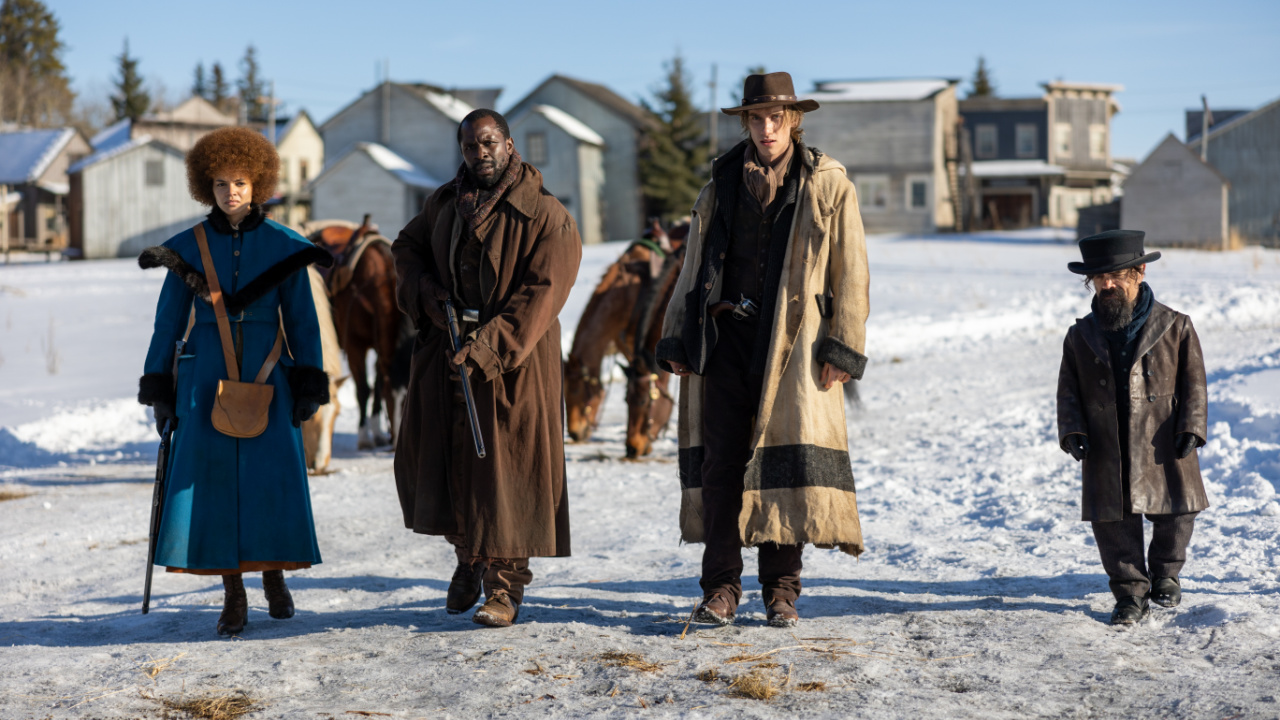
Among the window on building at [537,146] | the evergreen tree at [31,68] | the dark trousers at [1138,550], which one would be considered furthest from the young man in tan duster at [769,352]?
the evergreen tree at [31,68]

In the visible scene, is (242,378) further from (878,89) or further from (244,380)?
(878,89)

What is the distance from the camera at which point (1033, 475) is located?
7.27 m

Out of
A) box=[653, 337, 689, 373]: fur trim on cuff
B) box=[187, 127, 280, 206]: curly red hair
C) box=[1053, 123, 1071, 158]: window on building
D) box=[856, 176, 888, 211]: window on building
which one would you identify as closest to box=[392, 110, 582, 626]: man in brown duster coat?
box=[653, 337, 689, 373]: fur trim on cuff

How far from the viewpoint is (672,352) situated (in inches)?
170

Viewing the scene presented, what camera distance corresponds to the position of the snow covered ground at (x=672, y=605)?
3.43 metres

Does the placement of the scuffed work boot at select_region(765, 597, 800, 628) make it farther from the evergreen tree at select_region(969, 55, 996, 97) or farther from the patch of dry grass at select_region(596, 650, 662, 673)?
the evergreen tree at select_region(969, 55, 996, 97)

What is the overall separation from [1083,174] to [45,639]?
158ft

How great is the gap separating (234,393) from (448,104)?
4338cm

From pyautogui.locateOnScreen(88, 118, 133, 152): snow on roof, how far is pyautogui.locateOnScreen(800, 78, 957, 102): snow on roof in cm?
2728

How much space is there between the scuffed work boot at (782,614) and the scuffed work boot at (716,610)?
0.44 ft

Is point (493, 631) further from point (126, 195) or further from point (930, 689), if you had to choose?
point (126, 195)

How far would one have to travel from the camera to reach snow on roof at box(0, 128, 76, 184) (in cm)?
4675

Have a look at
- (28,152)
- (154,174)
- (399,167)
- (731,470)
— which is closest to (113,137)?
(28,152)

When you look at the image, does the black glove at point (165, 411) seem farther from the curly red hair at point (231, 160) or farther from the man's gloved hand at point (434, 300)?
the man's gloved hand at point (434, 300)
